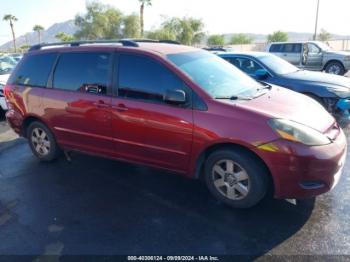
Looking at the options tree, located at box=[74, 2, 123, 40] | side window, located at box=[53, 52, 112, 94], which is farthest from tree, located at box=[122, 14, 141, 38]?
side window, located at box=[53, 52, 112, 94]

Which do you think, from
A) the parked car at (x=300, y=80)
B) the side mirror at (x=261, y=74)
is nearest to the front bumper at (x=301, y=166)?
the parked car at (x=300, y=80)

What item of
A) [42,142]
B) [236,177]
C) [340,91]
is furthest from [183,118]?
[340,91]

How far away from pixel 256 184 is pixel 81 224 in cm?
186

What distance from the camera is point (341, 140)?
3.55m

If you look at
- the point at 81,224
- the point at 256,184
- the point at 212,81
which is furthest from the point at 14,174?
the point at 256,184

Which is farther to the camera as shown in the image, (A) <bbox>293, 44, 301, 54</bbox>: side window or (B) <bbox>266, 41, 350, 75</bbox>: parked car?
(A) <bbox>293, 44, 301, 54</bbox>: side window

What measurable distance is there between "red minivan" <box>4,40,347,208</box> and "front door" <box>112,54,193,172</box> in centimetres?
1

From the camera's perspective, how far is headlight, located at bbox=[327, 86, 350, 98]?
6465 millimetres

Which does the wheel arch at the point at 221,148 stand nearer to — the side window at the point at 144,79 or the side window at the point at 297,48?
the side window at the point at 144,79

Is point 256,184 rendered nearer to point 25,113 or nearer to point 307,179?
point 307,179

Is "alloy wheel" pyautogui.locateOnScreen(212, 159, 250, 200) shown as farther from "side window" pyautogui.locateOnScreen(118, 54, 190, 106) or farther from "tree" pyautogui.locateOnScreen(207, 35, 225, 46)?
"tree" pyautogui.locateOnScreen(207, 35, 225, 46)

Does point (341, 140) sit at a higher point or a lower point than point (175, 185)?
higher

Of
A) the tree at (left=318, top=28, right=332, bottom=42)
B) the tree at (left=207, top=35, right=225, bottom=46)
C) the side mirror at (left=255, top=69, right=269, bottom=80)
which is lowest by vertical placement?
the side mirror at (left=255, top=69, right=269, bottom=80)

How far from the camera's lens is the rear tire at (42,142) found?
508 centimetres
